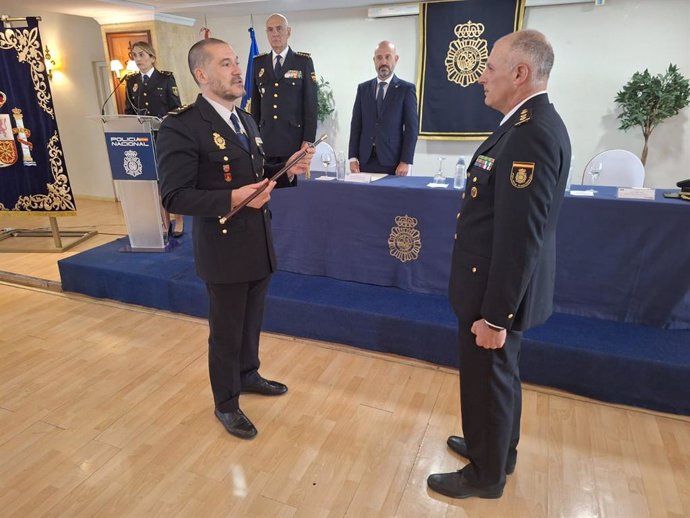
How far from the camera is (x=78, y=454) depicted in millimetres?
1831

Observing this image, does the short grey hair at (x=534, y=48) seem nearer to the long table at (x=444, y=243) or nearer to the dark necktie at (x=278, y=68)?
the long table at (x=444, y=243)

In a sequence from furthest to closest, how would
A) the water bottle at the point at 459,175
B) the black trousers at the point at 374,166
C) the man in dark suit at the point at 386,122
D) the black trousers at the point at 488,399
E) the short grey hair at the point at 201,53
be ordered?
the black trousers at the point at 374,166 < the man in dark suit at the point at 386,122 < the water bottle at the point at 459,175 < the short grey hair at the point at 201,53 < the black trousers at the point at 488,399

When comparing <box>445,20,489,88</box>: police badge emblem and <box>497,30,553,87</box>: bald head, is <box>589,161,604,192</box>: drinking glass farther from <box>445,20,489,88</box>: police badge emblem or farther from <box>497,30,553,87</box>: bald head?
<box>445,20,489,88</box>: police badge emblem

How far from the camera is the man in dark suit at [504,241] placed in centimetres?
117

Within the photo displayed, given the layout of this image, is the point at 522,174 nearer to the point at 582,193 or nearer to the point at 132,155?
the point at 582,193

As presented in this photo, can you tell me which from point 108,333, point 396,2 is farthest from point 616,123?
point 108,333

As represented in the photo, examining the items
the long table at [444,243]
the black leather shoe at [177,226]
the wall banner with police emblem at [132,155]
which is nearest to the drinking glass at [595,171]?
the long table at [444,243]

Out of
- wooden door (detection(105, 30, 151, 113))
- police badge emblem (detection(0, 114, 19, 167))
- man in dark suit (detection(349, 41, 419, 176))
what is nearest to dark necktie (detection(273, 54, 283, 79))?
man in dark suit (detection(349, 41, 419, 176))

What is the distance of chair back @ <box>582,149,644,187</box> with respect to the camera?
3.16 m

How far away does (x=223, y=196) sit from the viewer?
155cm

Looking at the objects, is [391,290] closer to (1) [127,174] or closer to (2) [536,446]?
(2) [536,446]

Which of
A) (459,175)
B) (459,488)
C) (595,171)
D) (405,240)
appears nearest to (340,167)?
(405,240)

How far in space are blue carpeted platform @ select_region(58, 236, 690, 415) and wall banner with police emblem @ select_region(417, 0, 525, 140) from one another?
322 cm

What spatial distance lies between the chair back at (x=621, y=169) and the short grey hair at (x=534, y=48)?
2245mm
